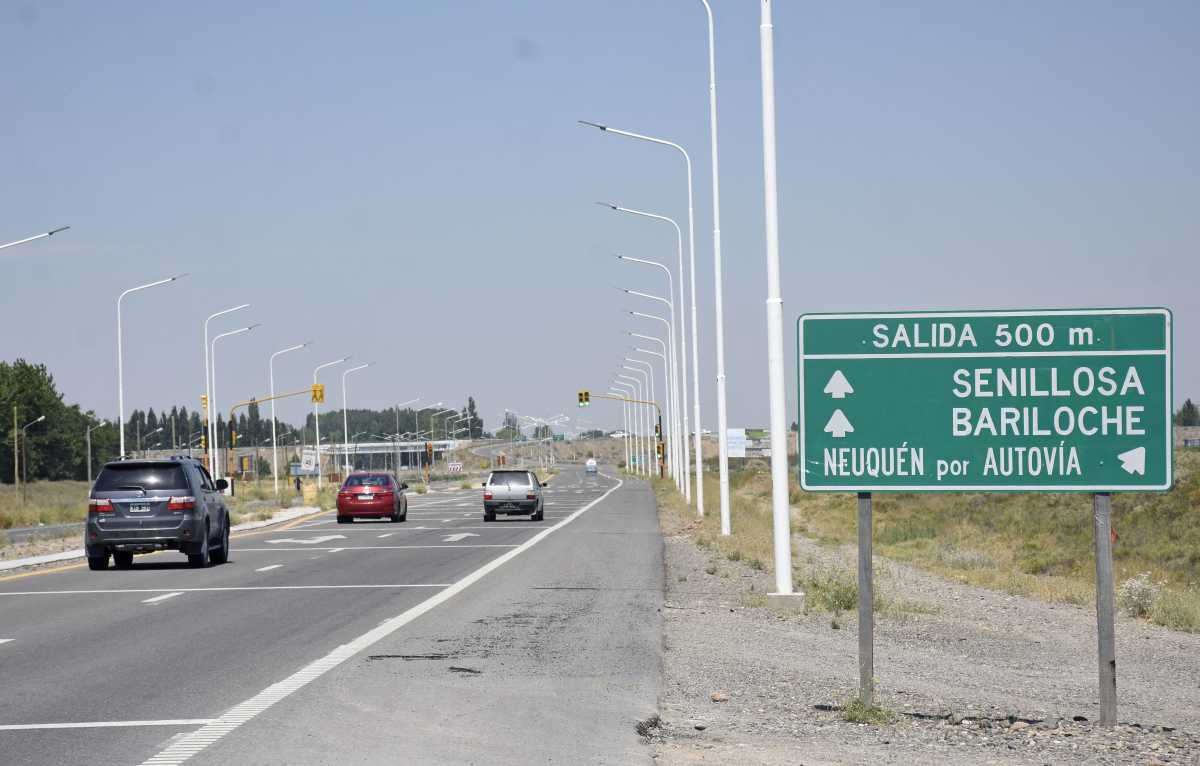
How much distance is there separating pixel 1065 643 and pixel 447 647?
20.9ft

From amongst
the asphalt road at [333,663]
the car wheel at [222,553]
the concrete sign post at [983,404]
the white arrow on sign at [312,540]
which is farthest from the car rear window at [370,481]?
the concrete sign post at [983,404]

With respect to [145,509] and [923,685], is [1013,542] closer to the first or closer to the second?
[145,509]

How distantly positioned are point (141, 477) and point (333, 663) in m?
14.7

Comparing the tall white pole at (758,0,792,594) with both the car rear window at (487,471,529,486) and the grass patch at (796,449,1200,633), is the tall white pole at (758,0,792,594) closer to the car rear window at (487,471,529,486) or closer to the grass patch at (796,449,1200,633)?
the grass patch at (796,449,1200,633)

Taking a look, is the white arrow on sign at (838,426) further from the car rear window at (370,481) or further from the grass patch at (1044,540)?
the car rear window at (370,481)

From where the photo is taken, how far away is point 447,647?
47.3ft

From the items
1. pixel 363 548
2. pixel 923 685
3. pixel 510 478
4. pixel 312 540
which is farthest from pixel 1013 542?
pixel 923 685

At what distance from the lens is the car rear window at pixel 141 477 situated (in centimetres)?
2673

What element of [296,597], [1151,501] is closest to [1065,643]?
[296,597]

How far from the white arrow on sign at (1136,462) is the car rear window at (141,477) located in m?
19.6

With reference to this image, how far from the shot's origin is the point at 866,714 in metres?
10.1

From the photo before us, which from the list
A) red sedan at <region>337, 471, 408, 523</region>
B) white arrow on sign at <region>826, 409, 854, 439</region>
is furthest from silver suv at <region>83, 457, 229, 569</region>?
red sedan at <region>337, 471, 408, 523</region>

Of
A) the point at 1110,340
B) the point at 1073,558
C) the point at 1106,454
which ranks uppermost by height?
the point at 1110,340

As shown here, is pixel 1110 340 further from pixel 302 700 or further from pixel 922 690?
pixel 302 700
